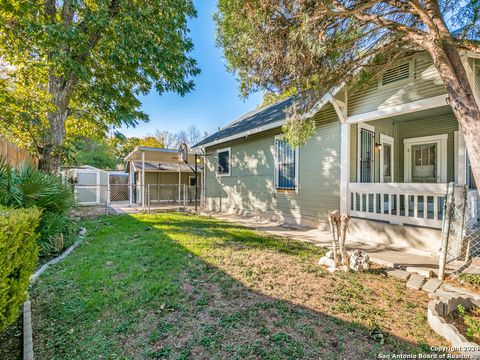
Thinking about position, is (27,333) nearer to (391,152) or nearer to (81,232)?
(81,232)

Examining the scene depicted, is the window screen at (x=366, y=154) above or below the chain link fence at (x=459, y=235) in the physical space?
above

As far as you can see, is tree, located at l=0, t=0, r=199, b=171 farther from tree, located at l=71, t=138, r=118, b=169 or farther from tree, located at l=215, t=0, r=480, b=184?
tree, located at l=71, t=138, r=118, b=169

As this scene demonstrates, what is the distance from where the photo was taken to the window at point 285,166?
8047 mm

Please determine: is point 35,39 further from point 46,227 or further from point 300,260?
point 300,260

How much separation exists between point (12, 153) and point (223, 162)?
24.9 ft

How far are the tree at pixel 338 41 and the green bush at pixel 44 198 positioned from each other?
15.2 feet

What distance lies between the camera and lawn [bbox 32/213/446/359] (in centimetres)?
216

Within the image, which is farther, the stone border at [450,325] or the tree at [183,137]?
the tree at [183,137]

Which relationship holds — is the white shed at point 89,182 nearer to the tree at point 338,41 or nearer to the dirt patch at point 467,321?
the tree at point 338,41

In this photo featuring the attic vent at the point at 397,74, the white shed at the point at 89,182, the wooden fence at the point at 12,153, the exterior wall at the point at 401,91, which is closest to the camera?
the wooden fence at the point at 12,153

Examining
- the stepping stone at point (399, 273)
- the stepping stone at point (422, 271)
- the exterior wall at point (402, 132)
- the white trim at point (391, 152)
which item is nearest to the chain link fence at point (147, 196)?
the exterior wall at point (402, 132)

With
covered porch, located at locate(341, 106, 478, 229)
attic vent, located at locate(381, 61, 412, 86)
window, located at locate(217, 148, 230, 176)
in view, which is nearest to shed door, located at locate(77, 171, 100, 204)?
window, located at locate(217, 148, 230, 176)

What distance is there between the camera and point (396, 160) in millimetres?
8016

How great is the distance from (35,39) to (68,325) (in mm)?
6570
